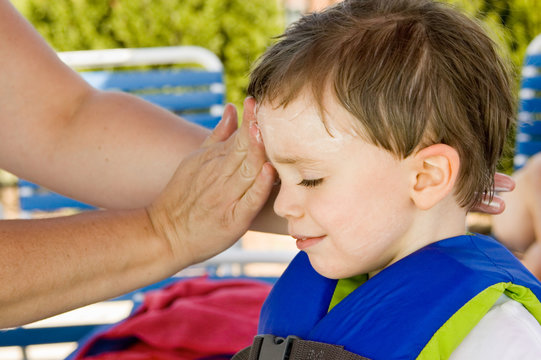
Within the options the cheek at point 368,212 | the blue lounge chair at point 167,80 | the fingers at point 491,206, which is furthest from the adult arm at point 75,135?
the blue lounge chair at point 167,80

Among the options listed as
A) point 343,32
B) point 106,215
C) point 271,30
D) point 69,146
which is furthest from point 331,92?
point 271,30

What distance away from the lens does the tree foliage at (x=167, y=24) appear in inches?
263

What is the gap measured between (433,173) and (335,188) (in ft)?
0.56

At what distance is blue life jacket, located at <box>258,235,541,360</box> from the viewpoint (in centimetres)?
117

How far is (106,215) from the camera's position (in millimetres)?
1514

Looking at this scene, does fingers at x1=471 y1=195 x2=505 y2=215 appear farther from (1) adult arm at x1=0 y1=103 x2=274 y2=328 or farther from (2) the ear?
(1) adult arm at x1=0 y1=103 x2=274 y2=328

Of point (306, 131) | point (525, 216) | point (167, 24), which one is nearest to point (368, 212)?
point (306, 131)

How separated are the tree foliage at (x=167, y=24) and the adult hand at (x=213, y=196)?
5.26 metres

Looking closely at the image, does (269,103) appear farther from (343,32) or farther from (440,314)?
(440,314)

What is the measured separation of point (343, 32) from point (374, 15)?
0.24ft

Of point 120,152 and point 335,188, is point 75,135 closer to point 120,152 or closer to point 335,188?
point 120,152

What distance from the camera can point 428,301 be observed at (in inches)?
47.4

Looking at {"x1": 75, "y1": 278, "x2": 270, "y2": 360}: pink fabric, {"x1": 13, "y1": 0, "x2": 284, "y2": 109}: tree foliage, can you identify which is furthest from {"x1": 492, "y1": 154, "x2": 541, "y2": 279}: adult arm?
{"x1": 13, "y1": 0, "x2": 284, "y2": 109}: tree foliage

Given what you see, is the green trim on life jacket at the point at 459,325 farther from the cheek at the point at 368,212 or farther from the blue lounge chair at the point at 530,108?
the blue lounge chair at the point at 530,108
